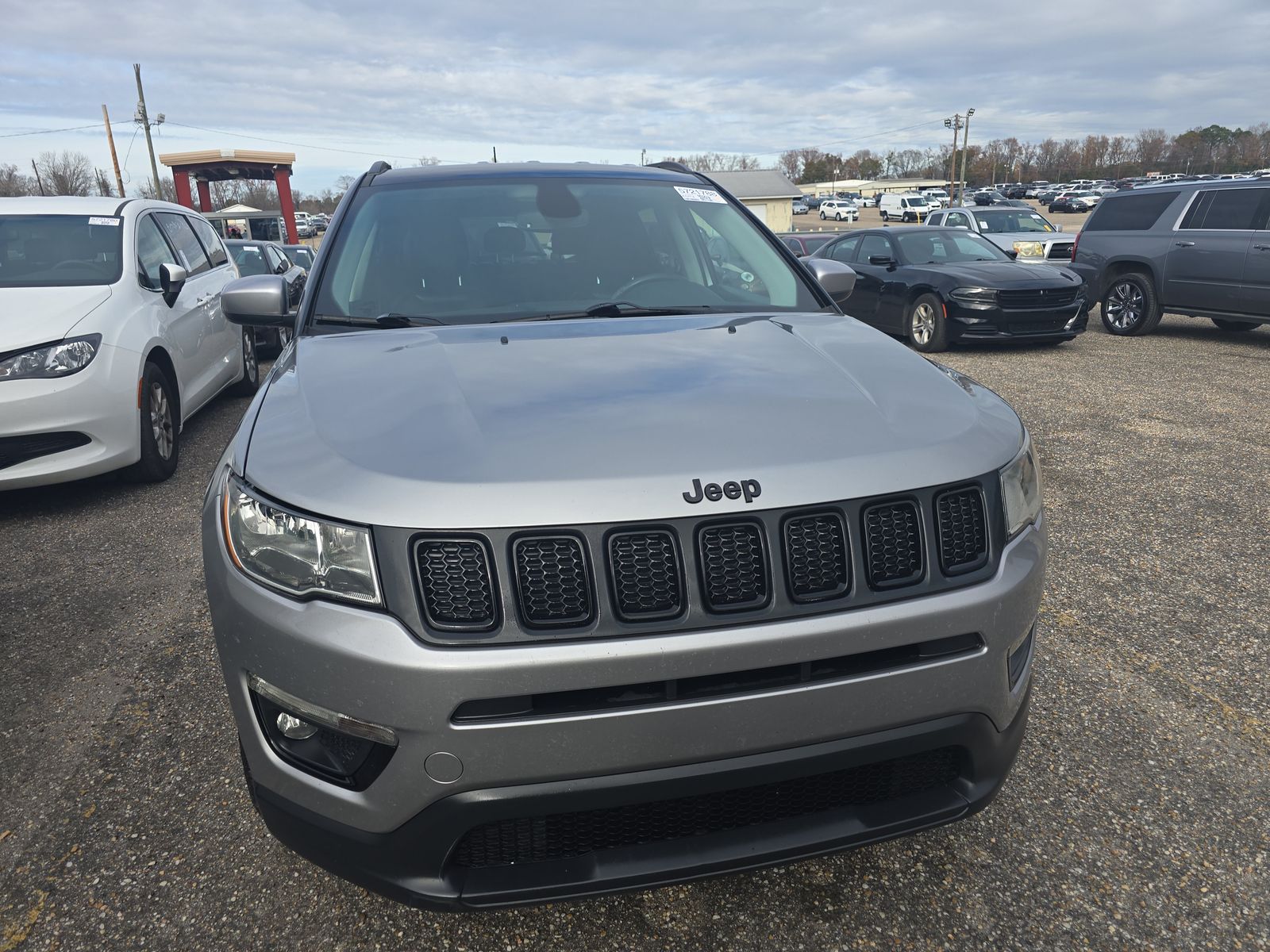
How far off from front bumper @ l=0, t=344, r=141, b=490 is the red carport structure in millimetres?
42546

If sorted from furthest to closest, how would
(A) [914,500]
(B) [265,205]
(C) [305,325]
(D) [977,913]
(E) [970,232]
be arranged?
(B) [265,205] < (E) [970,232] < (C) [305,325] < (D) [977,913] < (A) [914,500]

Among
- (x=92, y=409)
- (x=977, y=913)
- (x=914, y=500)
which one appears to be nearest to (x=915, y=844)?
(x=977, y=913)

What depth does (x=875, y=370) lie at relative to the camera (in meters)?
2.19

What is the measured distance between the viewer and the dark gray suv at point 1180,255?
381 inches

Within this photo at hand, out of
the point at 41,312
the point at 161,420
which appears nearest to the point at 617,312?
the point at 41,312

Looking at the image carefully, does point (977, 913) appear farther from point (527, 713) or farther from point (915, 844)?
point (527, 713)

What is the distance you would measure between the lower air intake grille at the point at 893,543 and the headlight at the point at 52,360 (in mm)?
4720

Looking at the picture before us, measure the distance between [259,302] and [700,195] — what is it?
1.67m

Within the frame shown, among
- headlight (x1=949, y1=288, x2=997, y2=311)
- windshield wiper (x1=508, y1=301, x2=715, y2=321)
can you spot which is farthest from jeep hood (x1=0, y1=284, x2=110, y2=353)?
headlight (x1=949, y1=288, x2=997, y2=311)

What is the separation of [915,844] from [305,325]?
88.0 inches

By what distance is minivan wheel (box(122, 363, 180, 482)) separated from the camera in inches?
208

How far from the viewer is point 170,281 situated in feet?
19.2

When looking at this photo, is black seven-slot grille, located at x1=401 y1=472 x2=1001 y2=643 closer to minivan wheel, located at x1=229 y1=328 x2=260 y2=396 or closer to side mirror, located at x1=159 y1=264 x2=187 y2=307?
side mirror, located at x1=159 y1=264 x2=187 y2=307

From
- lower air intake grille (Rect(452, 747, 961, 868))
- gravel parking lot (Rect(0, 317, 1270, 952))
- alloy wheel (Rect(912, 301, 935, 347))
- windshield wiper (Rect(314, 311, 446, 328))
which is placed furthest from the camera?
alloy wheel (Rect(912, 301, 935, 347))
